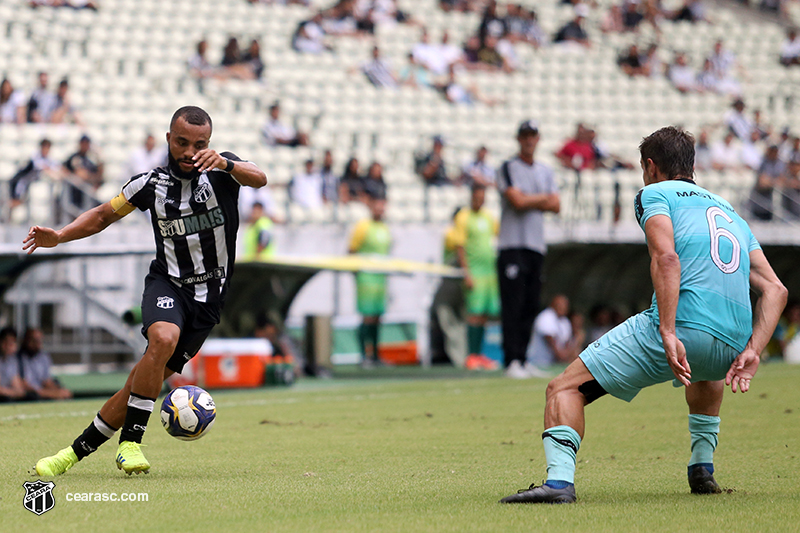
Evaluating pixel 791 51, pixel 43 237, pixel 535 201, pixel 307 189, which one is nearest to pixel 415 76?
pixel 307 189

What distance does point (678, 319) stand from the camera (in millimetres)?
4426

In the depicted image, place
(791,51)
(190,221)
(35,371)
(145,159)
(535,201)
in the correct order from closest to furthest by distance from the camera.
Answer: (190,221), (35,371), (535,201), (145,159), (791,51)

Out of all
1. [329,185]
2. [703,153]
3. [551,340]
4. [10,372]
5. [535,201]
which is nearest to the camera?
[10,372]

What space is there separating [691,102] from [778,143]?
302 centimetres

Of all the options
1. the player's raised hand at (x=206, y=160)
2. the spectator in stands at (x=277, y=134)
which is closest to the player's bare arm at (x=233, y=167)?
the player's raised hand at (x=206, y=160)

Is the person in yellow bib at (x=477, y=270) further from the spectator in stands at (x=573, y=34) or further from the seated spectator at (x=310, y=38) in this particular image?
the spectator in stands at (x=573, y=34)

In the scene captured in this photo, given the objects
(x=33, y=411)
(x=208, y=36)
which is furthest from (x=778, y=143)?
(x=33, y=411)

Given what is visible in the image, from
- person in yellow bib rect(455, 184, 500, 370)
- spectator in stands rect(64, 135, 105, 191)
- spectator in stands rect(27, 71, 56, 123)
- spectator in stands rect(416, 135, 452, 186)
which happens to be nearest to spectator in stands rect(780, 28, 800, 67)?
spectator in stands rect(416, 135, 452, 186)

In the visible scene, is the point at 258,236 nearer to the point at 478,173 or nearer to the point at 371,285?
the point at 371,285

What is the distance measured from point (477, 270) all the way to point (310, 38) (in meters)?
10.1

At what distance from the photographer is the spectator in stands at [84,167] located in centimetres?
1630

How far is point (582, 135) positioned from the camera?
21609 mm

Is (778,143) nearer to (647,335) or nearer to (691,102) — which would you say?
(691,102)

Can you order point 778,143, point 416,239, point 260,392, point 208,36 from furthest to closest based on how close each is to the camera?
point 778,143, point 208,36, point 416,239, point 260,392
